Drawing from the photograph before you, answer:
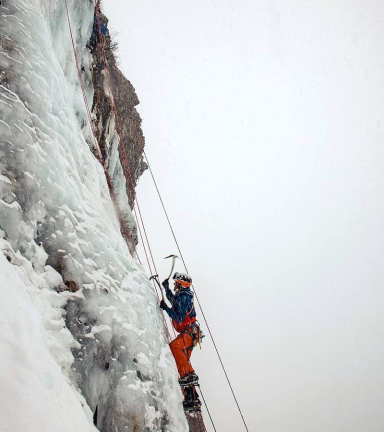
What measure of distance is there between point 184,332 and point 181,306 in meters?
0.43

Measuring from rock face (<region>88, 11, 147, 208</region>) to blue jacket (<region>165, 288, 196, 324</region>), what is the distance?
3941 mm

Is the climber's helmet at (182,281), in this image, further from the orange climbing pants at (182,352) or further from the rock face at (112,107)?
the rock face at (112,107)

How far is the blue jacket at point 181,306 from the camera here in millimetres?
6047

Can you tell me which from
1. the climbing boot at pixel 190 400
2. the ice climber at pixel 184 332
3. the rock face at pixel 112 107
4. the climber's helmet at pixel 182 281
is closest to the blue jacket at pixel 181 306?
the ice climber at pixel 184 332

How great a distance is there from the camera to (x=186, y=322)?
611cm

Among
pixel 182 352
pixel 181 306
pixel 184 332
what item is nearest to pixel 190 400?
pixel 182 352

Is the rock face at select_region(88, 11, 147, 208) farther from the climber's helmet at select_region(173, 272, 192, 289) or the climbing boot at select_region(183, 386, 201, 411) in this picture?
the climbing boot at select_region(183, 386, 201, 411)

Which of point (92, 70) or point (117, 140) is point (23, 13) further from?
point (117, 140)

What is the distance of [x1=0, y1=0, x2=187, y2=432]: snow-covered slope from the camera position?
2.59 m

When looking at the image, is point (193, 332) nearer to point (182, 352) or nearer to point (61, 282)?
point (182, 352)

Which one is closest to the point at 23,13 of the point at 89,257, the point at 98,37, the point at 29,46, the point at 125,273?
the point at 29,46

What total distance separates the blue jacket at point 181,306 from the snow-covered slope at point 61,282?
81cm

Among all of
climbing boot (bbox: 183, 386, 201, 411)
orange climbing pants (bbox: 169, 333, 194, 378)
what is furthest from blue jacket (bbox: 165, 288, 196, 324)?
climbing boot (bbox: 183, 386, 201, 411)

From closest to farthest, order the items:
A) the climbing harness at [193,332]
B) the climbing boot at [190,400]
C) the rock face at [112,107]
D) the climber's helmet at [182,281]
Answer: the climbing boot at [190,400]
the climbing harness at [193,332]
the climber's helmet at [182,281]
the rock face at [112,107]
